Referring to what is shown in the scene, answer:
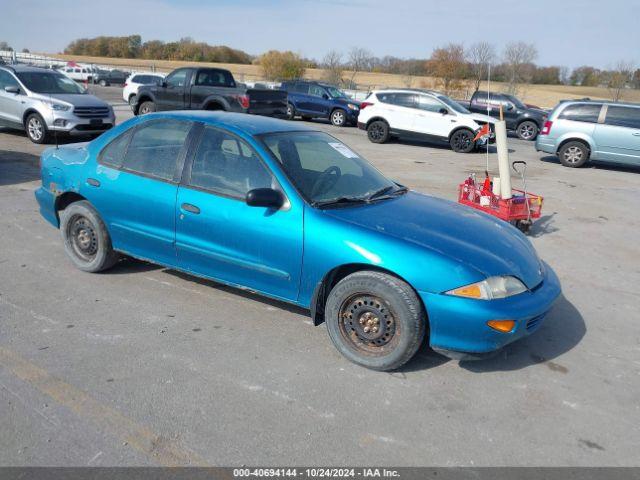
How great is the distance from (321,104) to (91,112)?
38.6ft

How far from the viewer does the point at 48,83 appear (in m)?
13.0

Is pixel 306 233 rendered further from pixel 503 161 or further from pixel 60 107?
pixel 60 107

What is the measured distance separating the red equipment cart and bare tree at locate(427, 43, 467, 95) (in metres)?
41.1

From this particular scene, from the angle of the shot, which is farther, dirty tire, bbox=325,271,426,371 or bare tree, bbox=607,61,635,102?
bare tree, bbox=607,61,635,102

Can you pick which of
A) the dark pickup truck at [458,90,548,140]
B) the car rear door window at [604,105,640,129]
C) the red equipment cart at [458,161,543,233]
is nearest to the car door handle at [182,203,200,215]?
the red equipment cart at [458,161,543,233]

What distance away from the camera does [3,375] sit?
340 centimetres

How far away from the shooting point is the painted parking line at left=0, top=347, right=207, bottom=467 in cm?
280

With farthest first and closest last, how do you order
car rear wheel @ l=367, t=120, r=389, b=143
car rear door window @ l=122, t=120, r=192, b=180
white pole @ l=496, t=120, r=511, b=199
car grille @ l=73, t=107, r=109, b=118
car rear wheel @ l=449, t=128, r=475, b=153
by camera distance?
car rear wheel @ l=367, t=120, r=389, b=143 → car rear wheel @ l=449, t=128, r=475, b=153 → car grille @ l=73, t=107, r=109, b=118 → white pole @ l=496, t=120, r=511, b=199 → car rear door window @ l=122, t=120, r=192, b=180

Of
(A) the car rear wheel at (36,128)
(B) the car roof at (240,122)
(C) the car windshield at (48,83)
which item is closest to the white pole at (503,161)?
(B) the car roof at (240,122)

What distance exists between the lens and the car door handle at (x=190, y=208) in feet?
14.0

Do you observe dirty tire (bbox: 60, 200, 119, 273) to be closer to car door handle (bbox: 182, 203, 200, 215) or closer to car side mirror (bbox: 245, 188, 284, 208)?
car door handle (bbox: 182, 203, 200, 215)

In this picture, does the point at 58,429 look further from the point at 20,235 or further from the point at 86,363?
the point at 20,235

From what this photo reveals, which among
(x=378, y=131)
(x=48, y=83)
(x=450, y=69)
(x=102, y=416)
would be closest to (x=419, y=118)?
(x=378, y=131)

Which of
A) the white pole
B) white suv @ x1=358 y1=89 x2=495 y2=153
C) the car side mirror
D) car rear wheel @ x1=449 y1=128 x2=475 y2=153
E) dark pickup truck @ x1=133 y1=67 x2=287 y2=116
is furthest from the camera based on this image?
white suv @ x1=358 y1=89 x2=495 y2=153
